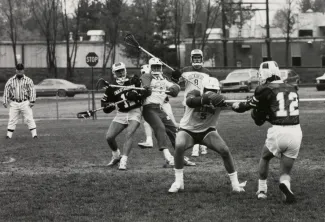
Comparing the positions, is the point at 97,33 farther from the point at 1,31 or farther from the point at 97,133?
the point at 97,133

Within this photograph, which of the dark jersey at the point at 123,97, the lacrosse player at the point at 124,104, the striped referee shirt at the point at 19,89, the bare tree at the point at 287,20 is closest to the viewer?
the lacrosse player at the point at 124,104

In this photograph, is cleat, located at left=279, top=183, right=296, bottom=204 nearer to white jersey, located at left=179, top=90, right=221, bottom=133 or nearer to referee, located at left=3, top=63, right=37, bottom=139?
white jersey, located at left=179, top=90, right=221, bottom=133

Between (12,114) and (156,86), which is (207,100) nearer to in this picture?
(156,86)

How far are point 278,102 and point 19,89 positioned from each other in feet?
35.5

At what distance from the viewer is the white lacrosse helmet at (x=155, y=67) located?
39.2ft

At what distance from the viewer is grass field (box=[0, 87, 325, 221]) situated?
7.66 m

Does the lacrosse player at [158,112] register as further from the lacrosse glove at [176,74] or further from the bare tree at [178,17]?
the bare tree at [178,17]

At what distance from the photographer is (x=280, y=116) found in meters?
8.14

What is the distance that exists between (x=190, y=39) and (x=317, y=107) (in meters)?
31.0

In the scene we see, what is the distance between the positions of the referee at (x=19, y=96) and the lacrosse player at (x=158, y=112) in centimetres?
615

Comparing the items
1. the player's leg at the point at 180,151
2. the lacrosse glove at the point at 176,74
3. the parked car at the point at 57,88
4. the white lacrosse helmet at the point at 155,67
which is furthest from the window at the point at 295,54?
the player's leg at the point at 180,151

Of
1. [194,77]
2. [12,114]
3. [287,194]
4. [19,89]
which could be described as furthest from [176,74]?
[12,114]

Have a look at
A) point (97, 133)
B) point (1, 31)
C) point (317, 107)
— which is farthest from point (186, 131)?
point (1, 31)

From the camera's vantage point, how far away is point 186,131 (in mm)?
9203
